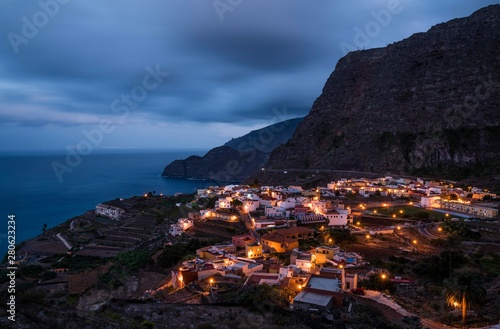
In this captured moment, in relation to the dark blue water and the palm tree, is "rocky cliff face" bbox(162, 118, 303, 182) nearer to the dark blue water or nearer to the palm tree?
the dark blue water

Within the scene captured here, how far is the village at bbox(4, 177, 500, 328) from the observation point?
A: 631 inches

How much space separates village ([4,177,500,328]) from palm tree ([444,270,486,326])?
910 millimetres

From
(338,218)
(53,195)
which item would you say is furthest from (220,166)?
(338,218)

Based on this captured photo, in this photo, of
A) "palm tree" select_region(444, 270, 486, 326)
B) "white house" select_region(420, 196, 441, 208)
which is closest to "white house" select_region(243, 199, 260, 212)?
"white house" select_region(420, 196, 441, 208)

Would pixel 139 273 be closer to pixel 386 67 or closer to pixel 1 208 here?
pixel 1 208

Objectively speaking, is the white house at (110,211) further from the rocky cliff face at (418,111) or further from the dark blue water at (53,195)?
the rocky cliff face at (418,111)

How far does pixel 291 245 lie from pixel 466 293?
13582 millimetres

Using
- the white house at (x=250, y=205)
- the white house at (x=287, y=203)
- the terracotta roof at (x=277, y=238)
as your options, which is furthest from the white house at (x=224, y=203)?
the terracotta roof at (x=277, y=238)

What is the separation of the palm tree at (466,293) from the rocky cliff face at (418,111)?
50.4 meters

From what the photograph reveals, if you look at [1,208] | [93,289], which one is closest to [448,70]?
[93,289]

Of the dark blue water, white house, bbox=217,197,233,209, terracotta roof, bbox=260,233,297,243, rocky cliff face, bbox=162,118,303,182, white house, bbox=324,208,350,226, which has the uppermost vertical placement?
rocky cliff face, bbox=162,118,303,182

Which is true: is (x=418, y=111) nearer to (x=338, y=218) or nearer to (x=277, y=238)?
(x=338, y=218)

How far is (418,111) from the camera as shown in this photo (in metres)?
70.2

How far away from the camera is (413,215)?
3381 centimetres
